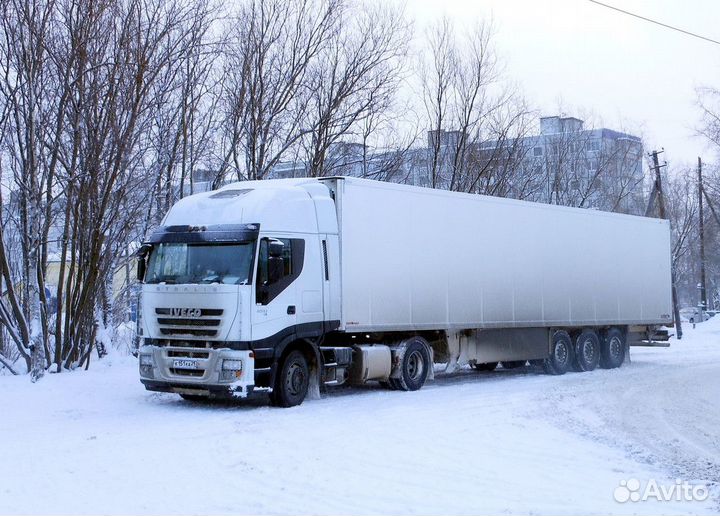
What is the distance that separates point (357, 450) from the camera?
10727 millimetres

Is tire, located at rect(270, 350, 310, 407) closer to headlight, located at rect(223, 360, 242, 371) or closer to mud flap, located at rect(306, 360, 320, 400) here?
mud flap, located at rect(306, 360, 320, 400)

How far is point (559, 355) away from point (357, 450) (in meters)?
12.3

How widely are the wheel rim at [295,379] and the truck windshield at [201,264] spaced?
1791 mm

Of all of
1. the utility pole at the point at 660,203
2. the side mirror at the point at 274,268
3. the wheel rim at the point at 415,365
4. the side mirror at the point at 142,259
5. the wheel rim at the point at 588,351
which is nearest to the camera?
the side mirror at the point at 274,268

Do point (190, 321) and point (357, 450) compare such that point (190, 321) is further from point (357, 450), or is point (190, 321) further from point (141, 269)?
point (357, 450)

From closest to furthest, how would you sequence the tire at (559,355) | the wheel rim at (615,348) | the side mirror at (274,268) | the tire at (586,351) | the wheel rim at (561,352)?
the side mirror at (274,268)
the tire at (559,355)
the wheel rim at (561,352)
the tire at (586,351)
the wheel rim at (615,348)

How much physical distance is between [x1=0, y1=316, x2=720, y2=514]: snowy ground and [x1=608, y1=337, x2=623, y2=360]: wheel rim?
5.84 m

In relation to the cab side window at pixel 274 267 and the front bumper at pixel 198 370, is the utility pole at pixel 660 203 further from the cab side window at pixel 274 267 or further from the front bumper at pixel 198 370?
the front bumper at pixel 198 370

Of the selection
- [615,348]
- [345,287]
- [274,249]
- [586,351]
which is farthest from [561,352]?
[274,249]

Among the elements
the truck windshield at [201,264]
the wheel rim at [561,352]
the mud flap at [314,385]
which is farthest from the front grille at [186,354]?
the wheel rim at [561,352]

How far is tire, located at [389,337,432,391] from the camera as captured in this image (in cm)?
1731

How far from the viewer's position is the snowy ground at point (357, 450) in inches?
324

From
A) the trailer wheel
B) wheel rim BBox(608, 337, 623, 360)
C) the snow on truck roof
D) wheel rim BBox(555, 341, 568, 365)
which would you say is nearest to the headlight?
the snow on truck roof

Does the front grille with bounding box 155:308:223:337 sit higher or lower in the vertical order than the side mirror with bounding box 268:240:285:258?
lower
